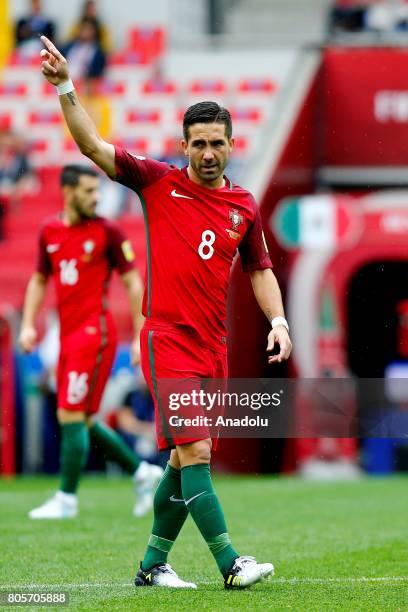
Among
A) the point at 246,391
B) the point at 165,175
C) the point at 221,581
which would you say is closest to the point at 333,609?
the point at 221,581

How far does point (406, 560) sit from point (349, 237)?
30.2 feet

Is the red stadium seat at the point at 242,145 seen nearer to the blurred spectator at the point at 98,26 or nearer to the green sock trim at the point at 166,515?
the blurred spectator at the point at 98,26

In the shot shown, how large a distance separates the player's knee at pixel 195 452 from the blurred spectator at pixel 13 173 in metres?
13.4

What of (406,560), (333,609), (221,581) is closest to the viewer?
(333,609)

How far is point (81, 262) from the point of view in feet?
33.1

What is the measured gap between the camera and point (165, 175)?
6.40 metres

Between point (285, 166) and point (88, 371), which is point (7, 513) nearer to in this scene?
point (88, 371)

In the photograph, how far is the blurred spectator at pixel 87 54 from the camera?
21.1 metres

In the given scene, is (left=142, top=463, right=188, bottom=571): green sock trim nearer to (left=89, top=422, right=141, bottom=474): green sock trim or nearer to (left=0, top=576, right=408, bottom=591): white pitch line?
(left=0, top=576, right=408, bottom=591): white pitch line

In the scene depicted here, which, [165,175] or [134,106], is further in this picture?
[134,106]

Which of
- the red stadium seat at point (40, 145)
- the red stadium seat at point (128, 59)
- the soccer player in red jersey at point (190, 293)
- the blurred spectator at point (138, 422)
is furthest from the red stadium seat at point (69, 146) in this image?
the soccer player in red jersey at point (190, 293)

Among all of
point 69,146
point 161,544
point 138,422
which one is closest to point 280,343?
point 161,544

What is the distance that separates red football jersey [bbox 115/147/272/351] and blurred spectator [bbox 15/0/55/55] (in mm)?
16540

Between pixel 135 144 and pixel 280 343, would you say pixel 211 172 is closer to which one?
pixel 280 343
